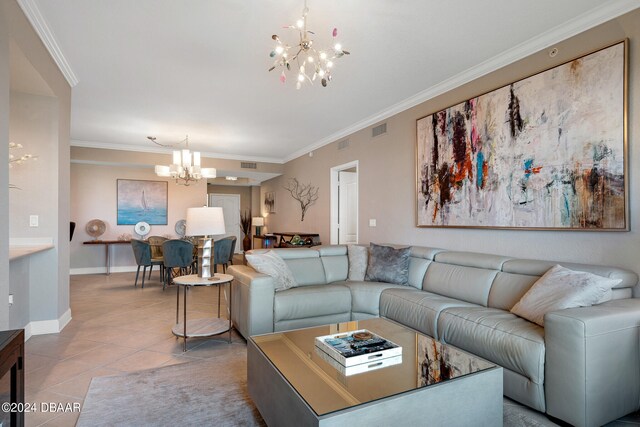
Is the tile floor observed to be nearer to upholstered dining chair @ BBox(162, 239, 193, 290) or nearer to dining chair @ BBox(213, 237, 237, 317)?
upholstered dining chair @ BBox(162, 239, 193, 290)

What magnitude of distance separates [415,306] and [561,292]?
1.12 metres

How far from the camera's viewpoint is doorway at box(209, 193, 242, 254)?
431 inches

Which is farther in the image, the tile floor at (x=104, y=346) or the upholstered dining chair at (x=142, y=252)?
the upholstered dining chair at (x=142, y=252)

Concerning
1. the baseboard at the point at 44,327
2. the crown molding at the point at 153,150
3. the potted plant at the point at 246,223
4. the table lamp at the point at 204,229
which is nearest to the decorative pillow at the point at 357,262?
the table lamp at the point at 204,229

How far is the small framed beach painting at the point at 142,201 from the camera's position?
7625mm

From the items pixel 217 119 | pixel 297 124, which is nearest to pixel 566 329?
pixel 297 124

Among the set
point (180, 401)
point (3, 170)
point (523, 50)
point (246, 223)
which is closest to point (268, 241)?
point (246, 223)

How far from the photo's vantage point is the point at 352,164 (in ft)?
18.8

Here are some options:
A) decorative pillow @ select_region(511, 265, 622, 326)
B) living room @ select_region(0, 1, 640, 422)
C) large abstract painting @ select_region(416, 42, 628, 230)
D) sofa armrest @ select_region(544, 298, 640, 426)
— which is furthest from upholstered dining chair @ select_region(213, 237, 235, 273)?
sofa armrest @ select_region(544, 298, 640, 426)

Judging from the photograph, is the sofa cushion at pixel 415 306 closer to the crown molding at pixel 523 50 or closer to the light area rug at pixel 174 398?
the light area rug at pixel 174 398

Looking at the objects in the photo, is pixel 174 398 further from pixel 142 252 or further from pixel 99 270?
pixel 99 270

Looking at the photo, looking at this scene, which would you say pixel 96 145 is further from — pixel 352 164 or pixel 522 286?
pixel 522 286

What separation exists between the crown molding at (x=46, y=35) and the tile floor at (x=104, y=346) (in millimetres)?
2704

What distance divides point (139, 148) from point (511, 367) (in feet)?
24.0
